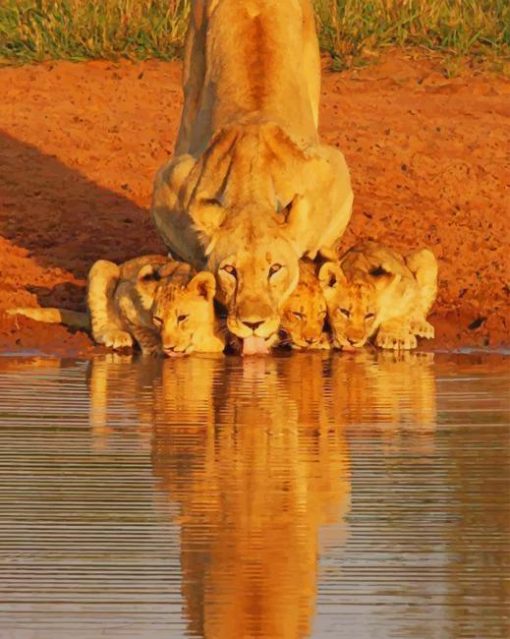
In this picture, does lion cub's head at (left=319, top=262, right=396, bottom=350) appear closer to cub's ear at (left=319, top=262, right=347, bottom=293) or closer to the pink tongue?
cub's ear at (left=319, top=262, right=347, bottom=293)

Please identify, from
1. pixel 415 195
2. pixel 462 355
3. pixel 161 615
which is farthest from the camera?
pixel 415 195

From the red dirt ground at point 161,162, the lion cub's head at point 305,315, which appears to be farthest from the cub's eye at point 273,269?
the red dirt ground at point 161,162

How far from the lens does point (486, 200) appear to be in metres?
15.7

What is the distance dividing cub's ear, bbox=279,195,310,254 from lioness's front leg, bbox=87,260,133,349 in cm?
98

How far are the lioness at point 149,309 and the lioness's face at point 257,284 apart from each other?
11 centimetres

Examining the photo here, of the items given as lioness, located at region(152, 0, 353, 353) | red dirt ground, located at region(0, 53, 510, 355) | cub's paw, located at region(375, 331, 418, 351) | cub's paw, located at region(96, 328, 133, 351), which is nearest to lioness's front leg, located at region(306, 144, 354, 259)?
lioness, located at region(152, 0, 353, 353)

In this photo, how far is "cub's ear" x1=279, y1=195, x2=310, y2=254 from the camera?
1253 cm

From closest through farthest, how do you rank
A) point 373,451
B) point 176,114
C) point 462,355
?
point 373,451 < point 462,355 < point 176,114

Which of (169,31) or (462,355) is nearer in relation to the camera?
(462,355)

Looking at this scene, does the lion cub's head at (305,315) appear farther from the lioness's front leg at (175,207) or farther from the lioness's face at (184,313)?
the lioness's front leg at (175,207)

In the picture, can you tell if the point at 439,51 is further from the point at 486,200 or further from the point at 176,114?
the point at 486,200

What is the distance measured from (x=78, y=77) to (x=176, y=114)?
125 cm

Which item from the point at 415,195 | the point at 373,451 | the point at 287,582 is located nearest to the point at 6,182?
the point at 415,195

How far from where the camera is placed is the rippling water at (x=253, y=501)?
23.6ft
